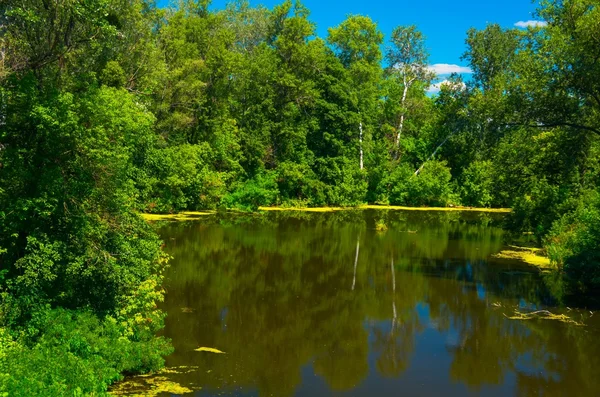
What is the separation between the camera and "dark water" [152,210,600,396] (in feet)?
40.9

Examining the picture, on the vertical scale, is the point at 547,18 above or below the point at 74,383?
above

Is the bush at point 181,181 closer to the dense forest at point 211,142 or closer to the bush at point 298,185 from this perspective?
the dense forest at point 211,142

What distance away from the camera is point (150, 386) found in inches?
433

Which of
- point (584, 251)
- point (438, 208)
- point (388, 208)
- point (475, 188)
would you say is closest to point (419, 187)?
point (438, 208)

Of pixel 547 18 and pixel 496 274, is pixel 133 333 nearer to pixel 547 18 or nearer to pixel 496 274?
pixel 496 274

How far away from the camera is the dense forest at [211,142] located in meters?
11.9

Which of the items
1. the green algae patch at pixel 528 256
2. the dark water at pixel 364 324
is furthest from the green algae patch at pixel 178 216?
the green algae patch at pixel 528 256

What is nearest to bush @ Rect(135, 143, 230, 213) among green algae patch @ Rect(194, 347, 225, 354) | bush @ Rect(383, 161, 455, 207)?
bush @ Rect(383, 161, 455, 207)

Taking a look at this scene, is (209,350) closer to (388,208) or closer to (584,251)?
(584,251)

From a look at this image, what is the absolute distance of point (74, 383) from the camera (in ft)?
29.1

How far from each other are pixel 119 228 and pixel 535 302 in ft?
45.6

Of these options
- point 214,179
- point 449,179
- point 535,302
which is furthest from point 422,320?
point 449,179

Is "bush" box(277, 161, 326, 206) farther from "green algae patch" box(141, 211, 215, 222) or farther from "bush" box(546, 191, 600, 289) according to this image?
"bush" box(546, 191, 600, 289)

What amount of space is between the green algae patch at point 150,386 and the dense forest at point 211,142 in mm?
275
